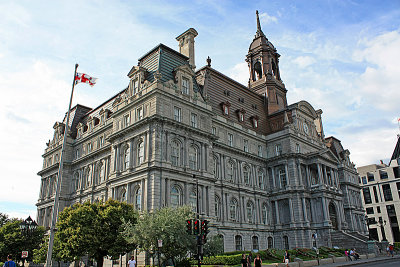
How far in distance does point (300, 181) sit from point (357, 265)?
65.8 feet

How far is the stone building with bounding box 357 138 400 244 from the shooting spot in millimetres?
88312

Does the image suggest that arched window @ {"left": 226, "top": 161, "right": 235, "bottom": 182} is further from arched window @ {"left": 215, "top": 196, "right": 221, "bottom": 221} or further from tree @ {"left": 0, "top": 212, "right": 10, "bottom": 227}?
tree @ {"left": 0, "top": 212, "right": 10, "bottom": 227}

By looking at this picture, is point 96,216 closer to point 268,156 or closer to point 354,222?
point 268,156

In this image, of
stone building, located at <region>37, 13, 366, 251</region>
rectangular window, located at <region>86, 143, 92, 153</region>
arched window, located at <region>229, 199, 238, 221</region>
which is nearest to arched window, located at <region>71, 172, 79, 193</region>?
stone building, located at <region>37, 13, 366, 251</region>

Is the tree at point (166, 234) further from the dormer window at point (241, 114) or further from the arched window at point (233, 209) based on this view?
the dormer window at point (241, 114)

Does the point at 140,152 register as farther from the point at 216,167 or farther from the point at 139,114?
the point at 216,167

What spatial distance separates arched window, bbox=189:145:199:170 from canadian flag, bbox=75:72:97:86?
53.6 feet

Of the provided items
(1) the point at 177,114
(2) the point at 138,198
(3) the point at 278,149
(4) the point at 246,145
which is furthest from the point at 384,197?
(2) the point at 138,198

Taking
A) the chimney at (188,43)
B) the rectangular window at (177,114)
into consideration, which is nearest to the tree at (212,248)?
the rectangular window at (177,114)

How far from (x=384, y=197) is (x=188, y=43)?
71.2 meters

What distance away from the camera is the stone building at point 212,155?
3862 centimetres

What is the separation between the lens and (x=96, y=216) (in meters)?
31.7

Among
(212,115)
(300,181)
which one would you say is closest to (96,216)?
(212,115)

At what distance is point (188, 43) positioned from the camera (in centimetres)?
5156
